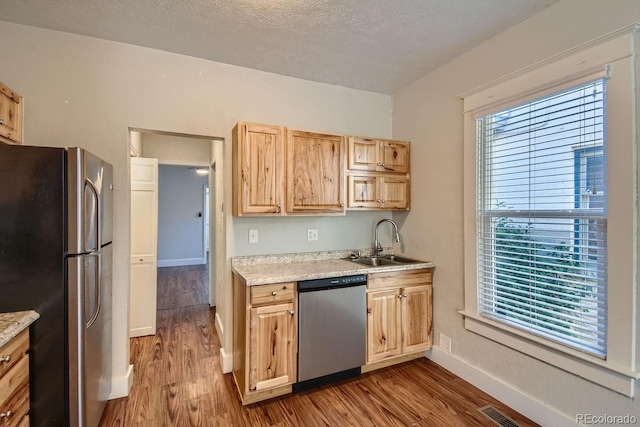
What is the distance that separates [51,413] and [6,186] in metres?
1.17

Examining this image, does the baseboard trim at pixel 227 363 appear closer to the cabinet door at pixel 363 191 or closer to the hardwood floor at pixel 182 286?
the cabinet door at pixel 363 191

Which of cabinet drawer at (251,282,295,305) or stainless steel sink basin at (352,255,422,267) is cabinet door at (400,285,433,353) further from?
cabinet drawer at (251,282,295,305)

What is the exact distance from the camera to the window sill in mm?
1520

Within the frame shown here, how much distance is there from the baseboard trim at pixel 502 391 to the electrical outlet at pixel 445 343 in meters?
0.03

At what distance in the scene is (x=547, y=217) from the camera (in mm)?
1873

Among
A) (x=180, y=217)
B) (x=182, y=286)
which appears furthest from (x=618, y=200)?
(x=180, y=217)

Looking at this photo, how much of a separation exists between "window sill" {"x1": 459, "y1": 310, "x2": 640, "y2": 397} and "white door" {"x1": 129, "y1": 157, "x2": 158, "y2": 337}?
130 inches

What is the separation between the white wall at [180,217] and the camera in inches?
294

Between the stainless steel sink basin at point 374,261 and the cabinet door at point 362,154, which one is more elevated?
the cabinet door at point 362,154

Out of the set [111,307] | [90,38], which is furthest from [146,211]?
[90,38]

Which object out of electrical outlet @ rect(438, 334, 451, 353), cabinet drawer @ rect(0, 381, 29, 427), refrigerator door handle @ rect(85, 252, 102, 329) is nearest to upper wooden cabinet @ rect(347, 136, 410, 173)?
electrical outlet @ rect(438, 334, 451, 353)

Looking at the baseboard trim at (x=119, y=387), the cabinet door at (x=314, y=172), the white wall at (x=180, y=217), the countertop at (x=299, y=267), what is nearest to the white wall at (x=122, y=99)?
the baseboard trim at (x=119, y=387)

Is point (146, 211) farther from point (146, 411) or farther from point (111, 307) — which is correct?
point (146, 411)

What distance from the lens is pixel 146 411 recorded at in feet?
6.72
